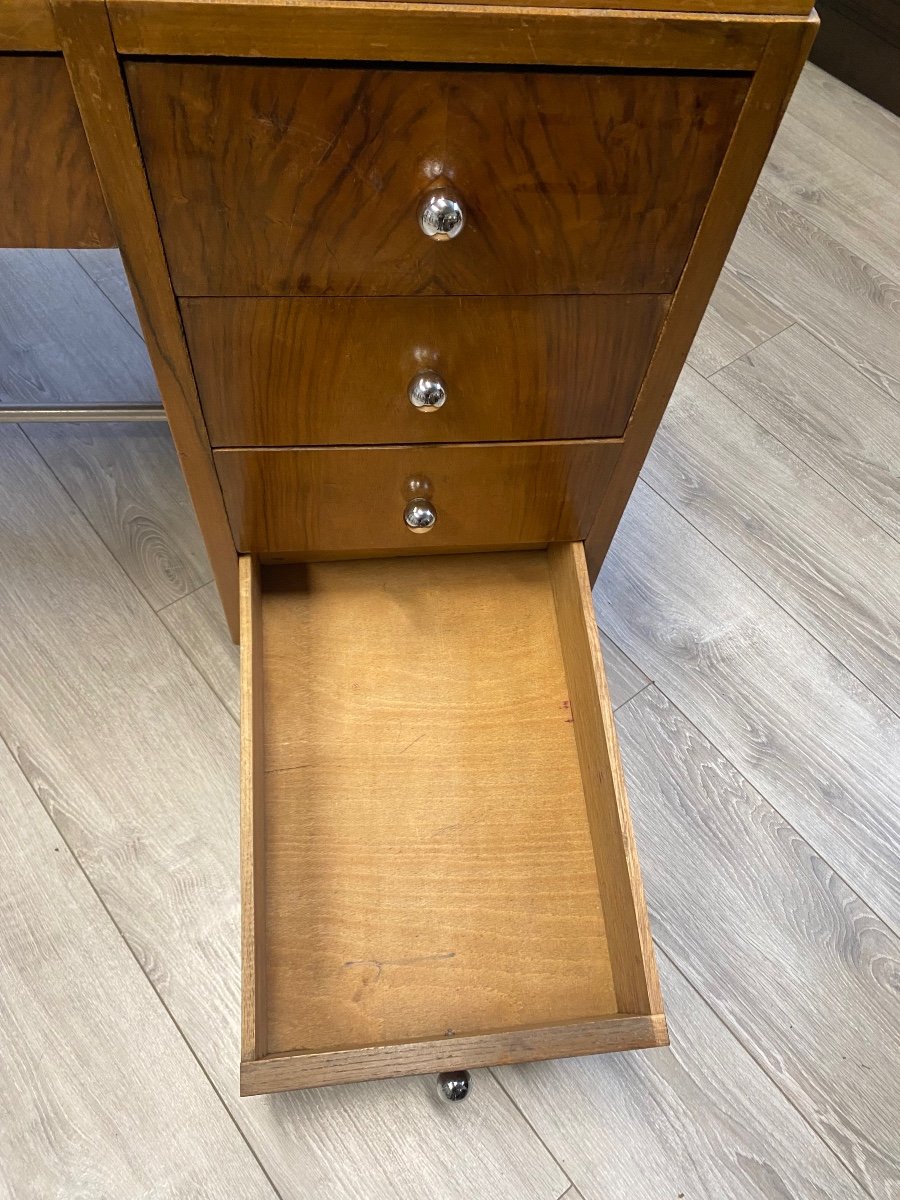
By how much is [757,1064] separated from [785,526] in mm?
547

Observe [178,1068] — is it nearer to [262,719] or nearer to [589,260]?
[262,719]

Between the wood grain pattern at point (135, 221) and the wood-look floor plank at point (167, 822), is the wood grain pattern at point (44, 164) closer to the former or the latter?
the wood grain pattern at point (135, 221)

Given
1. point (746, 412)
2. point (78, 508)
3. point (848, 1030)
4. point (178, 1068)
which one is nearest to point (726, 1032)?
point (848, 1030)

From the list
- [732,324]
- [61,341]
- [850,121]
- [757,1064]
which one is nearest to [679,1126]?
[757,1064]

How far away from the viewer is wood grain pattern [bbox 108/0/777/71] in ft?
1.33

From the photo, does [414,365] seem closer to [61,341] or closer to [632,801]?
[632,801]

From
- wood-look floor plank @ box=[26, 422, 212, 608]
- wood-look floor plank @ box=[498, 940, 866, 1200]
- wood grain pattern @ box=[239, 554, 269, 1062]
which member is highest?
wood grain pattern @ box=[239, 554, 269, 1062]

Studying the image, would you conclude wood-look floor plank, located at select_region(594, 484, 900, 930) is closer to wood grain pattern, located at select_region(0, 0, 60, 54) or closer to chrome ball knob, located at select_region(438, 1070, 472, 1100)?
chrome ball knob, located at select_region(438, 1070, 472, 1100)

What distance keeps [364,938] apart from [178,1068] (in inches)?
7.5

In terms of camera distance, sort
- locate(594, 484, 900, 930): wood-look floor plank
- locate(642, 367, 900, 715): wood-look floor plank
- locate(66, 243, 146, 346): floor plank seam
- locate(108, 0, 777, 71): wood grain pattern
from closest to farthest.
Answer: locate(108, 0, 777, 71): wood grain pattern
locate(594, 484, 900, 930): wood-look floor plank
locate(642, 367, 900, 715): wood-look floor plank
locate(66, 243, 146, 346): floor plank seam

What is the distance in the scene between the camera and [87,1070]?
0.72 meters

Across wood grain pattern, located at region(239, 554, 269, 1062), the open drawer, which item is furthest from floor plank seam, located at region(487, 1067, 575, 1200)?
wood grain pattern, located at region(239, 554, 269, 1062)

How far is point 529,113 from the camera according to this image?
17.7 inches

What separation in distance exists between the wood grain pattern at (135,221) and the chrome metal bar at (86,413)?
0.26 m
